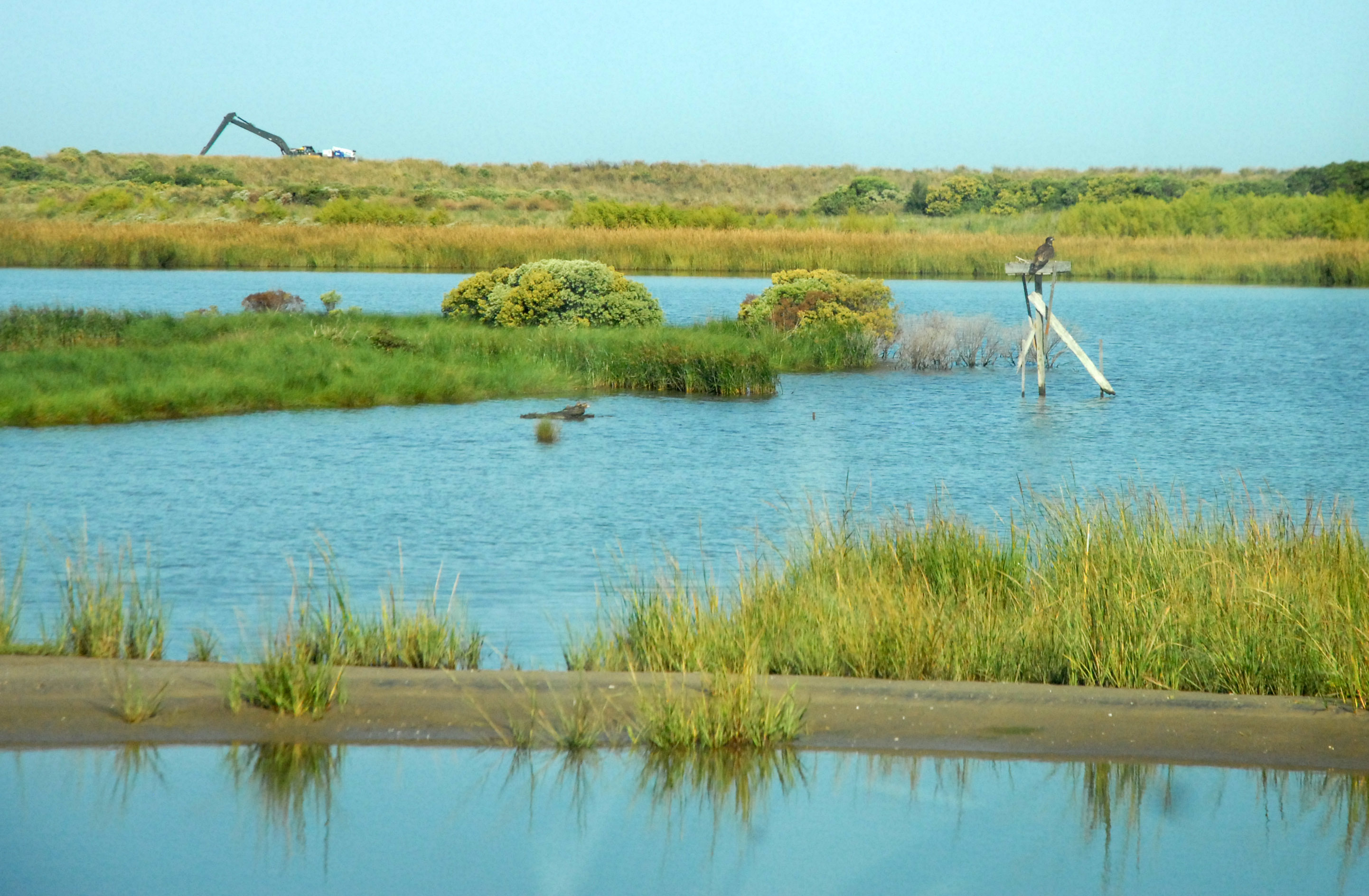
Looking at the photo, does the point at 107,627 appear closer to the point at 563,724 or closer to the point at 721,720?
the point at 563,724

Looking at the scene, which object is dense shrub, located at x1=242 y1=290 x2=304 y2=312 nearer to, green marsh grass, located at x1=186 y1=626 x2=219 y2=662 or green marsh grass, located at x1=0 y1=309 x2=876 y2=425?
green marsh grass, located at x1=0 y1=309 x2=876 y2=425

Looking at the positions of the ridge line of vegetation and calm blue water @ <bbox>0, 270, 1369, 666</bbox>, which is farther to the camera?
the ridge line of vegetation

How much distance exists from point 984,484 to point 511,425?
23.7ft

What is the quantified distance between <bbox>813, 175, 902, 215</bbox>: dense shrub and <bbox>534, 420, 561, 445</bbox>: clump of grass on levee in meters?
64.0

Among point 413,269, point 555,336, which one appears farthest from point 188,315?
point 413,269

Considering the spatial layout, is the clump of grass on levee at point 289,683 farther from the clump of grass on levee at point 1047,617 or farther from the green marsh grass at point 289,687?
the clump of grass on levee at point 1047,617

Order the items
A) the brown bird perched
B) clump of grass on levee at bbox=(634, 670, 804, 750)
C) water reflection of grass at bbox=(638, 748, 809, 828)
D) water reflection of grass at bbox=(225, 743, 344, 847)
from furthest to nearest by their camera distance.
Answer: the brown bird perched, clump of grass on levee at bbox=(634, 670, 804, 750), water reflection of grass at bbox=(638, 748, 809, 828), water reflection of grass at bbox=(225, 743, 344, 847)

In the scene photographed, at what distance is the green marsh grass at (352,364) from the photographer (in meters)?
19.2

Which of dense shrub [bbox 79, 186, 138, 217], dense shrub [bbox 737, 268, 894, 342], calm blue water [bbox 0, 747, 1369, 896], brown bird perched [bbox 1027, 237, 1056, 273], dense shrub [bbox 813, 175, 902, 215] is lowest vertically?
calm blue water [bbox 0, 747, 1369, 896]

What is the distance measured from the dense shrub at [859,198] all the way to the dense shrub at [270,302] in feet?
180

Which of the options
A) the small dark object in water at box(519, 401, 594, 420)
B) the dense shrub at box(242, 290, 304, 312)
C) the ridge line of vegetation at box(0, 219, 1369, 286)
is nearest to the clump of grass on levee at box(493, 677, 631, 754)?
the small dark object in water at box(519, 401, 594, 420)

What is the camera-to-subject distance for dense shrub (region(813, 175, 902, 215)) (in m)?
83.0

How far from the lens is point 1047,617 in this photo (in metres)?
7.53

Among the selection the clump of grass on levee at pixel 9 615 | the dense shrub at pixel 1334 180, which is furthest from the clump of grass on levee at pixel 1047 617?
the dense shrub at pixel 1334 180
